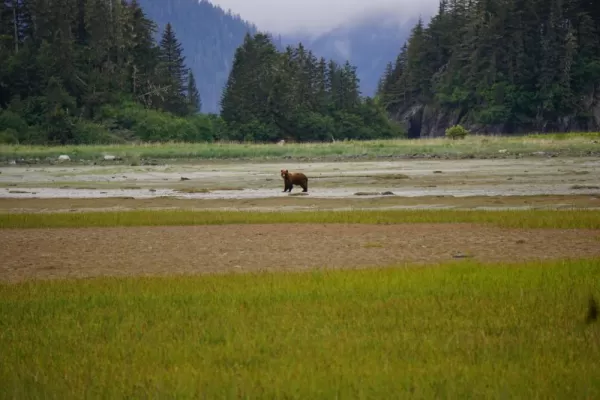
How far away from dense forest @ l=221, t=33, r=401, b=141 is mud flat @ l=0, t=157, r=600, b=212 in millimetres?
46031

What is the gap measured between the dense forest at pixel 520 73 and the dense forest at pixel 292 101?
39.7 ft

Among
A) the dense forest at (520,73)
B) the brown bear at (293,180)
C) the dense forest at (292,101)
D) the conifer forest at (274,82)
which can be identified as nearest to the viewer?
the brown bear at (293,180)

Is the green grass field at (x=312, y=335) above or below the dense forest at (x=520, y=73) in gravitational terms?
below

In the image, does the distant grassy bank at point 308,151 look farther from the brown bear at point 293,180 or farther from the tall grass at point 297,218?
the tall grass at point 297,218

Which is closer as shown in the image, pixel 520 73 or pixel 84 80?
pixel 84 80

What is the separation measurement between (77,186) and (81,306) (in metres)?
27.6

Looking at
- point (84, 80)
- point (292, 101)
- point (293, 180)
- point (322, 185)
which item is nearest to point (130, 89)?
point (84, 80)

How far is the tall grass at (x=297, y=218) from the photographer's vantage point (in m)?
20.0

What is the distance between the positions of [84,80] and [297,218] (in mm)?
76430

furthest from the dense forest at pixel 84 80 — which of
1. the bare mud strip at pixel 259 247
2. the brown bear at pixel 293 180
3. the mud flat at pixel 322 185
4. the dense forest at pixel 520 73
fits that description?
the bare mud strip at pixel 259 247

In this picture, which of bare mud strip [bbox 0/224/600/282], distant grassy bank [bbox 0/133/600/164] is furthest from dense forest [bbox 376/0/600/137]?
bare mud strip [bbox 0/224/600/282]

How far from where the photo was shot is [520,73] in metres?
107

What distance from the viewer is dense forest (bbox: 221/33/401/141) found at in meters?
95.8

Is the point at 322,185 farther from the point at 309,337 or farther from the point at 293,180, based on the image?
the point at 309,337
